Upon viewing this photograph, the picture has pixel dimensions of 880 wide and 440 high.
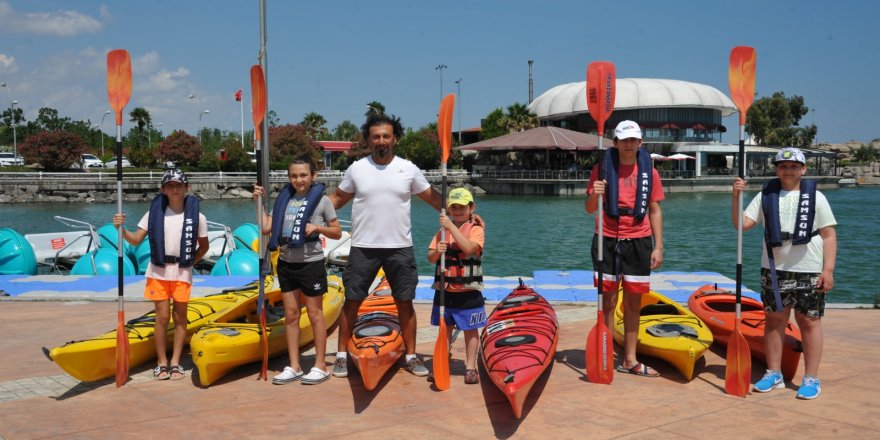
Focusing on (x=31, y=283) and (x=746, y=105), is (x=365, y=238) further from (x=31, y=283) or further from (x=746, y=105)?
(x=31, y=283)

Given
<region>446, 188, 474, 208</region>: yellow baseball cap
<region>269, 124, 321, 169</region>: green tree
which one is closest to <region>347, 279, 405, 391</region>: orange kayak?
<region>446, 188, 474, 208</region>: yellow baseball cap

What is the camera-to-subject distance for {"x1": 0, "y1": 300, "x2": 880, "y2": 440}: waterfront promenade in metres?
4.68

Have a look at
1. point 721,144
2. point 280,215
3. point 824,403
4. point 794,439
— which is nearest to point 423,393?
point 280,215

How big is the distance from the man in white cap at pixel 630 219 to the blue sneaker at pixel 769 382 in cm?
80

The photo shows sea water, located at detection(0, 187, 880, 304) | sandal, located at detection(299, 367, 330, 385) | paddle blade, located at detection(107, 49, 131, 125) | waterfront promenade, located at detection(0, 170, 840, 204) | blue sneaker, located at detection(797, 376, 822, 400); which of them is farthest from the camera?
waterfront promenade, located at detection(0, 170, 840, 204)

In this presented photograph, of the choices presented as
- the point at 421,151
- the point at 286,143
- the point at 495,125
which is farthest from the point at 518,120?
the point at 286,143

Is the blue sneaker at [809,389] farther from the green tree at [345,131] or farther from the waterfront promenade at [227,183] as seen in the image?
the green tree at [345,131]

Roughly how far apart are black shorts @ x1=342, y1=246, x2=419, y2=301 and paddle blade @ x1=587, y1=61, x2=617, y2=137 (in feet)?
6.78

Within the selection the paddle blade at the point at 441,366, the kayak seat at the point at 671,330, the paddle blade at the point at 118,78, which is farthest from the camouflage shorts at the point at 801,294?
the paddle blade at the point at 118,78

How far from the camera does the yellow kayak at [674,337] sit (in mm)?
5766

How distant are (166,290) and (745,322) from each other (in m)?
4.91

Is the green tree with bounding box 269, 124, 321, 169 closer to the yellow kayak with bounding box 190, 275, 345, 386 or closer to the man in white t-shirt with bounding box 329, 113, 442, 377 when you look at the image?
the yellow kayak with bounding box 190, 275, 345, 386

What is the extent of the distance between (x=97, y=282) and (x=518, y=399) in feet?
27.0

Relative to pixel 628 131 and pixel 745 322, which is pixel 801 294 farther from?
pixel 628 131
